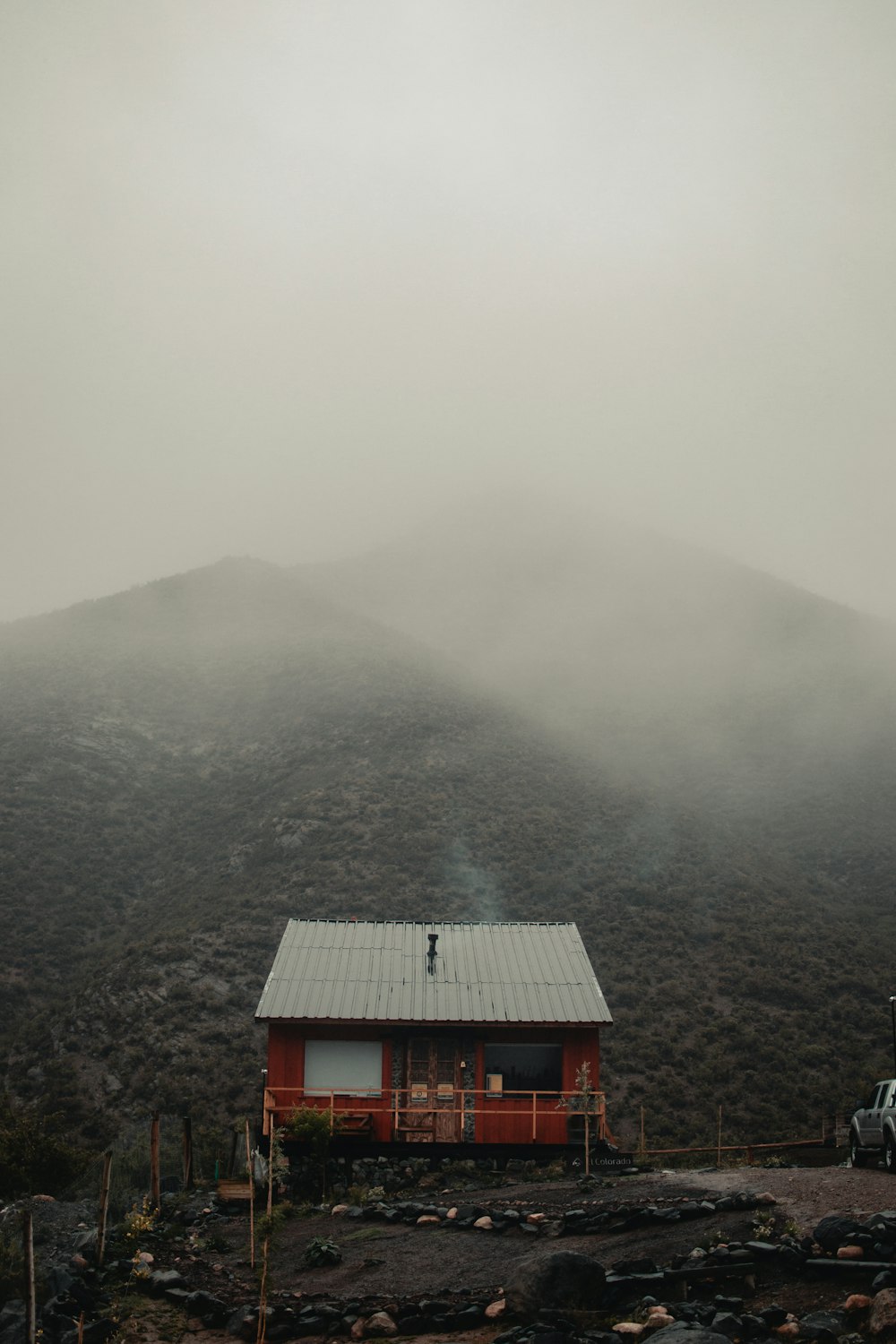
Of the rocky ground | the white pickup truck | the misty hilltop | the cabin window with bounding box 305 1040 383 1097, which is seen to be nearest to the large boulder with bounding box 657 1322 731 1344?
the rocky ground

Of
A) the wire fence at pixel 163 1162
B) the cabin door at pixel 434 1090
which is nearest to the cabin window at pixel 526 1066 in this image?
the cabin door at pixel 434 1090

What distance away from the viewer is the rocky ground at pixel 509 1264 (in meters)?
10.9

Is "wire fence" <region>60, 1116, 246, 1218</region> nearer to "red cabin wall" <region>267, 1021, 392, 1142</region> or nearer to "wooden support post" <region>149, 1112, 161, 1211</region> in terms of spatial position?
"wooden support post" <region>149, 1112, 161, 1211</region>

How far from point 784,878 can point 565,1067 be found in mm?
36001

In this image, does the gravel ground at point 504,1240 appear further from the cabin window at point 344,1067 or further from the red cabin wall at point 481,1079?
the cabin window at point 344,1067

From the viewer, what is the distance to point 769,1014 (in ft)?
138

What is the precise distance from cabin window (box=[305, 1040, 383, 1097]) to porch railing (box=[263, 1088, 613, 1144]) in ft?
0.32

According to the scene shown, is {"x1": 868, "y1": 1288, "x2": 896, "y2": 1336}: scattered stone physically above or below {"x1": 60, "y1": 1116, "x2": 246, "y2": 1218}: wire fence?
above

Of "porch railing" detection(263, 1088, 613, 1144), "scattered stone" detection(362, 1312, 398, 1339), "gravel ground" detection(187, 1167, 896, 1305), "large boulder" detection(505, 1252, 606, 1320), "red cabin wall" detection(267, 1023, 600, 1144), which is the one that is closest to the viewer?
"large boulder" detection(505, 1252, 606, 1320)

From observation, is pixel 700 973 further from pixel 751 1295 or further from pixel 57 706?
pixel 57 706

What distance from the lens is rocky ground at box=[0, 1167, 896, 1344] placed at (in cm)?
1092

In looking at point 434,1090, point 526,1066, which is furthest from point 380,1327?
point 526,1066

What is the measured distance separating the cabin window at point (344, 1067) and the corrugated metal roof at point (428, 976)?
1062 millimetres

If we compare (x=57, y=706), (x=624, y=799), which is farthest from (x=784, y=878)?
(x=57, y=706)
